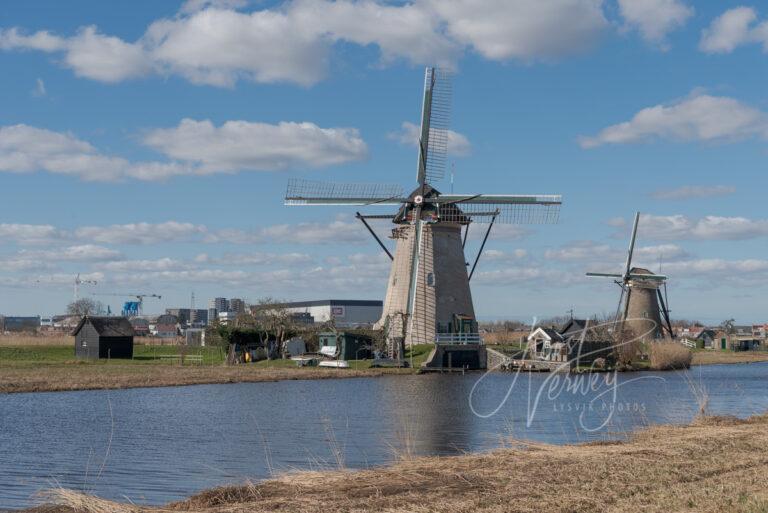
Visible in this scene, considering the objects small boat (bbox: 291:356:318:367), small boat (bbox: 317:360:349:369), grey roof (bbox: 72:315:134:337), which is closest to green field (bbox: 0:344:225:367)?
grey roof (bbox: 72:315:134:337)

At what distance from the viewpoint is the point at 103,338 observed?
57.3 m

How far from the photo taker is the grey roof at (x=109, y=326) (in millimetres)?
57656

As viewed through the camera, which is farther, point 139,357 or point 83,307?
point 83,307

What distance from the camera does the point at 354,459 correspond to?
1620 cm

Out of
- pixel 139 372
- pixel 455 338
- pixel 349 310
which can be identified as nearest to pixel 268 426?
pixel 139 372

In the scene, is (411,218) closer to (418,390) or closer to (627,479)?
(418,390)

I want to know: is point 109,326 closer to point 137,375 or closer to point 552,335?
point 137,375

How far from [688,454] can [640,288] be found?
2264 inches

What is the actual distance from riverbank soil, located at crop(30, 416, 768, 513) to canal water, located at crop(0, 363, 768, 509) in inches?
70.4

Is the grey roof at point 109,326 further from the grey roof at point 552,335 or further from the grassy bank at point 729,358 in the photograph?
the grassy bank at point 729,358

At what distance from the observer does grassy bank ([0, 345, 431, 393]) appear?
34625 millimetres

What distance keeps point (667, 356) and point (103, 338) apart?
3501 cm

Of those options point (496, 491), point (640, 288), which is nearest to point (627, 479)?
point (496, 491)

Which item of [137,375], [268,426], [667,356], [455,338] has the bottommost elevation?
[268,426]
